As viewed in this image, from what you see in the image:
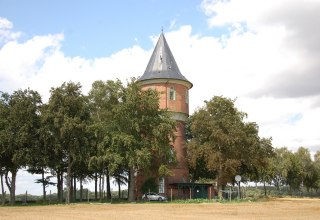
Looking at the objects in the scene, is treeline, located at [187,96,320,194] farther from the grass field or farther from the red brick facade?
the grass field

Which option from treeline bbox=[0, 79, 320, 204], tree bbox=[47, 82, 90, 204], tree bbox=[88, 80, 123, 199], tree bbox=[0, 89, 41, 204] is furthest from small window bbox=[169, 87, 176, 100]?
tree bbox=[0, 89, 41, 204]

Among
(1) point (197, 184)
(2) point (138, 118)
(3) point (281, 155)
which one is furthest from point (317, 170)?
(2) point (138, 118)

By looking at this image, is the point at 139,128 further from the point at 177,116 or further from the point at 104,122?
the point at 177,116

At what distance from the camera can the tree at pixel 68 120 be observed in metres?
49.6

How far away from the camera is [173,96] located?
213ft

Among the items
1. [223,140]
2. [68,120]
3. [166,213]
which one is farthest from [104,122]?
[166,213]

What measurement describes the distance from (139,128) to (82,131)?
21.9ft

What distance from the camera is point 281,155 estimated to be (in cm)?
9119

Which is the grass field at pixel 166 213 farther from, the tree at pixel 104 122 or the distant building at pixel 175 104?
the distant building at pixel 175 104

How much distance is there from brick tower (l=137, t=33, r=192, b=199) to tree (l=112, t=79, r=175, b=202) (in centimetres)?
854

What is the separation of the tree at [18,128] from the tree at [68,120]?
1986 millimetres

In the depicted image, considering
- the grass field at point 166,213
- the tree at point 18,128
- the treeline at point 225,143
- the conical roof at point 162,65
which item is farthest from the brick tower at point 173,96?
the grass field at point 166,213

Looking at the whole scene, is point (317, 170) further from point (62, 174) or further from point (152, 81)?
point (62, 174)

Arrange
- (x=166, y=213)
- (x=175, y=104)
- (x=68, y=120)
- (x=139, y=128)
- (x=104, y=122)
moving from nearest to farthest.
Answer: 1. (x=166, y=213)
2. (x=68, y=120)
3. (x=104, y=122)
4. (x=139, y=128)
5. (x=175, y=104)
